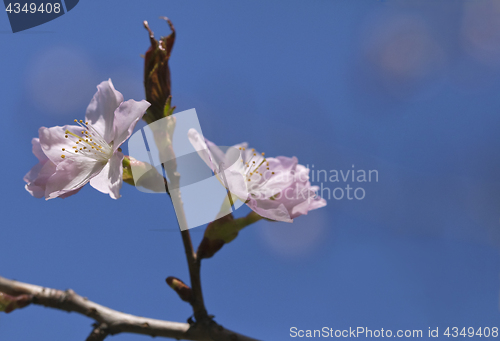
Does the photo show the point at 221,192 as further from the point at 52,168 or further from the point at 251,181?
the point at 52,168

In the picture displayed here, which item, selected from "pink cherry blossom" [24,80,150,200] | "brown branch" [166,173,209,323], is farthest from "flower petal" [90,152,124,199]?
"brown branch" [166,173,209,323]

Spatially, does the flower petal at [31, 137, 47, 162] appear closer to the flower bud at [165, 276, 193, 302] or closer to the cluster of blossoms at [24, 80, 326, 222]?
the cluster of blossoms at [24, 80, 326, 222]

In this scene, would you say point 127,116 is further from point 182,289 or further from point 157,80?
point 182,289

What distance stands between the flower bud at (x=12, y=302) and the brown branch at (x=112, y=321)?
2cm

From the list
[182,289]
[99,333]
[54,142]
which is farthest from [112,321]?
[54,142]

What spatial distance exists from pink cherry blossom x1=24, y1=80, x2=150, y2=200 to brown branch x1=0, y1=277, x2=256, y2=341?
211 millimetres

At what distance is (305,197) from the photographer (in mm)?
838

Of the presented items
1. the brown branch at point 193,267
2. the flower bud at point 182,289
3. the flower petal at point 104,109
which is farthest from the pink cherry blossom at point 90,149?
the flower bud at point 182,289

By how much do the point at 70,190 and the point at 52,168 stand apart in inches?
4.5

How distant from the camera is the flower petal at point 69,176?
0.70m

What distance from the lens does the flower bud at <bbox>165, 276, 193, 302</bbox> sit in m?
0.77

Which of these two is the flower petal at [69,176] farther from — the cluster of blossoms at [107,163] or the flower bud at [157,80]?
the flower bud at [157,80]

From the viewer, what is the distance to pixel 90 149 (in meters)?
0.83

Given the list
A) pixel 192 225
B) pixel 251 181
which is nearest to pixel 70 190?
pixel 192 225
